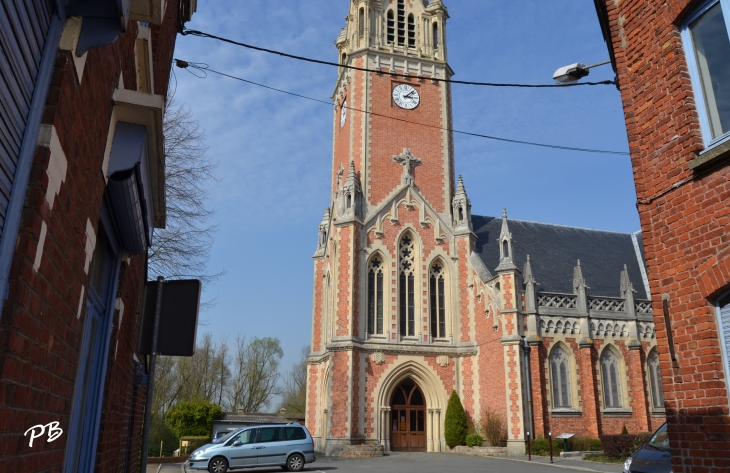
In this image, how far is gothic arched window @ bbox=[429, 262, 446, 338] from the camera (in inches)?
1057

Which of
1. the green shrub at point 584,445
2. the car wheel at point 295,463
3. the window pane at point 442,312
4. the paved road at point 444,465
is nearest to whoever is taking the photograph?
the paved road at point 444,465

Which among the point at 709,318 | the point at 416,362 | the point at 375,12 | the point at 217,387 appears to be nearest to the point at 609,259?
the point at 416,362

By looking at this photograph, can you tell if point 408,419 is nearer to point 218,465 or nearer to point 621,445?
point 621,445

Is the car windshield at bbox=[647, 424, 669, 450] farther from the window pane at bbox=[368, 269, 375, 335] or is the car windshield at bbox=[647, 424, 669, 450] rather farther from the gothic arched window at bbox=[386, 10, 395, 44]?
the gothic arched window at bbox=[386, 10, 395, 44]

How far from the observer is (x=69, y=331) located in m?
2.78

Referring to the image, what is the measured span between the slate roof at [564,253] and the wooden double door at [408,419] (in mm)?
6775

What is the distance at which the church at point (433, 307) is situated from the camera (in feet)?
81.1

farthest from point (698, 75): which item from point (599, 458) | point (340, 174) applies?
point (340, 174)

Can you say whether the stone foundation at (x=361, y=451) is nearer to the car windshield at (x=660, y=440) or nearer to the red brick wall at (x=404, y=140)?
the red brick wall at (x=404, y=140)

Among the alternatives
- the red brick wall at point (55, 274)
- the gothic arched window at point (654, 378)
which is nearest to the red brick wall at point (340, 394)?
the gothic arched window at point (654, 378)

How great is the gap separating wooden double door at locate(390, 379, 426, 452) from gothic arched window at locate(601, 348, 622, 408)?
8224 millimetres

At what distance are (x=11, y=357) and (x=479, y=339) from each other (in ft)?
83.4

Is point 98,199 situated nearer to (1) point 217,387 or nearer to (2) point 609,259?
(2) point 609,259

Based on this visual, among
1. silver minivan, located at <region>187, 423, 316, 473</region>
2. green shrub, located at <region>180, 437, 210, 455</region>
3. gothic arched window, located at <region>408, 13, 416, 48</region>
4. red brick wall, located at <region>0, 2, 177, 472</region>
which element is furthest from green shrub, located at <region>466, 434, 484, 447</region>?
red brick wall, located at <region>0, 2, 177, 472</region>
